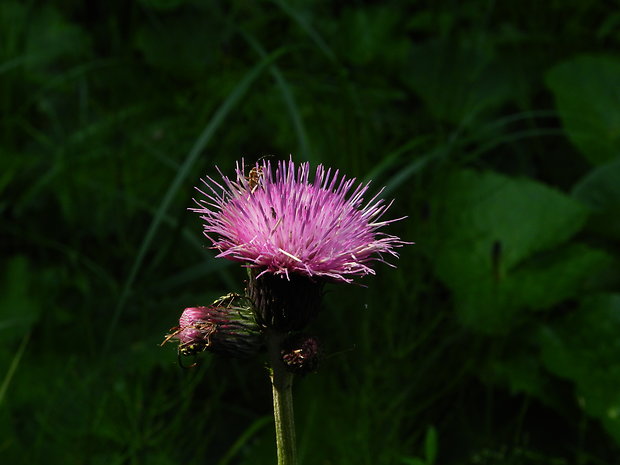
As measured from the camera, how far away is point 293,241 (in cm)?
113

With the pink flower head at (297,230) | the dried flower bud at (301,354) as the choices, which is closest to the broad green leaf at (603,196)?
the pink flower head at (297,230)

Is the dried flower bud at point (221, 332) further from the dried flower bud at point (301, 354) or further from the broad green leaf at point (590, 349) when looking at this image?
the broad green leaf at point (590, 349)

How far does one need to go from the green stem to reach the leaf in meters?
2.29

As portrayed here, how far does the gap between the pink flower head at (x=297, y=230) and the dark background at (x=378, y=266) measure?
26.5 inches

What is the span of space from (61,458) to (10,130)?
1.75 meters

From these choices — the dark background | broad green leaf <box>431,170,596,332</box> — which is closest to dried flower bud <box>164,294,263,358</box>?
the dark background

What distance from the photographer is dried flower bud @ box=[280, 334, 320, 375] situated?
1.08 meters

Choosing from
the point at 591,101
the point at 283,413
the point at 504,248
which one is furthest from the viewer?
the point at 591,101

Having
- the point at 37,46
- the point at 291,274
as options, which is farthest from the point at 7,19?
the point at 291,274

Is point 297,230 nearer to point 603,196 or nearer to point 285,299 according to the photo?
point 285,299

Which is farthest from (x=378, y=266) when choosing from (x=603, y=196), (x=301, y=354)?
(x=301, y=354)

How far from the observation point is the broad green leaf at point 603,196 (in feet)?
9.59

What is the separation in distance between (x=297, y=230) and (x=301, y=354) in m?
0.18

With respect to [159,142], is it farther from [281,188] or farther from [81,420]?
[281,188]
